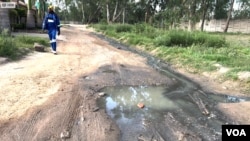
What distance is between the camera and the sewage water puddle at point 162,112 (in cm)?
442

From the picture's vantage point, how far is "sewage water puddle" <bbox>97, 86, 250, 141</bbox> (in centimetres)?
442

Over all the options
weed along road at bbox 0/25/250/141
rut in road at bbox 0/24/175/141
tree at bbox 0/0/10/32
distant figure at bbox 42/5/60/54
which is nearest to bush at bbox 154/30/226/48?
rut in road at bbox 0/24/175/141

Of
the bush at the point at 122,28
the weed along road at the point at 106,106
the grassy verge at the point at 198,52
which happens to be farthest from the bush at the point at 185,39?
the bush at the point at 122,28

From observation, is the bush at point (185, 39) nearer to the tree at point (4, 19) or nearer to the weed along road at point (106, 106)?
the weed along road at point (106, 106)

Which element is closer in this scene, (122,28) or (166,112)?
(166,112)

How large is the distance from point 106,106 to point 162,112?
1011mm

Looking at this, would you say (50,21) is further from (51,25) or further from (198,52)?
(198,52)

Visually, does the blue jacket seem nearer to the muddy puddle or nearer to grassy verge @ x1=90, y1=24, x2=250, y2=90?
grassy verge @ x1=90, y1=24, x2=250, y2=90

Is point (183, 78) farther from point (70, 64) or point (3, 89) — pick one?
point (3, 89)

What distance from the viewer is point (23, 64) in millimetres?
8945

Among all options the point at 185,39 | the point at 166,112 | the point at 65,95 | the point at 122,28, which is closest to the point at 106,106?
the point at 65,95

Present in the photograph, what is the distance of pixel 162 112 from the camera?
5.31 metres

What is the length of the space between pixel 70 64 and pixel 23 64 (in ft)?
4.47

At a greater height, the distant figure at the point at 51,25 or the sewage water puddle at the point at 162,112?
the distant figure at the point at 51,25
